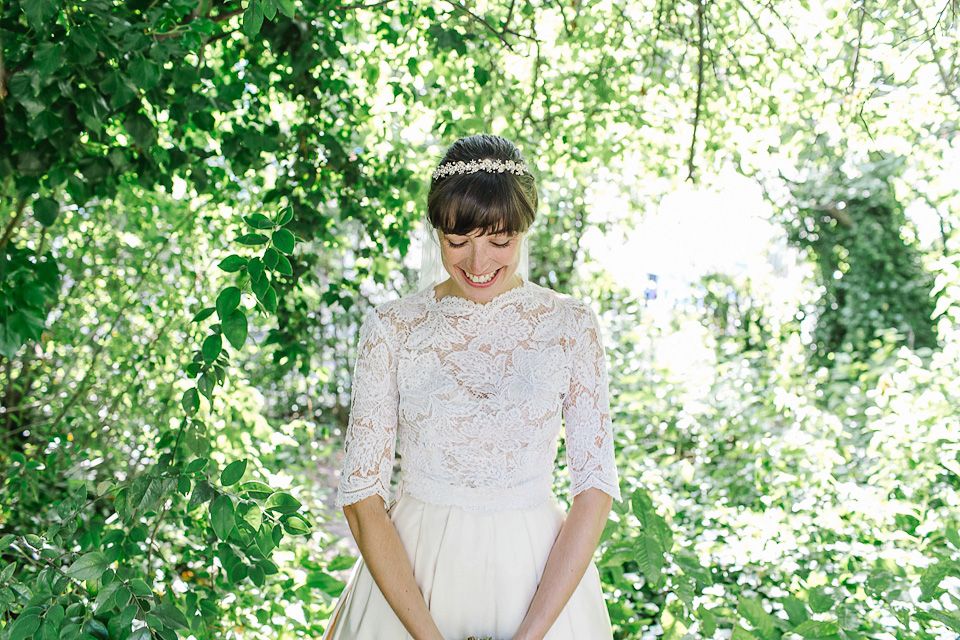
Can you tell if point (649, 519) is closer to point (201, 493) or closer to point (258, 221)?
point (201, 493)

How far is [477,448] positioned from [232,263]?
26.2 inches

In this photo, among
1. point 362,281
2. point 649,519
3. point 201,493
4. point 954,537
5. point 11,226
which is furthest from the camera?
point 362,281

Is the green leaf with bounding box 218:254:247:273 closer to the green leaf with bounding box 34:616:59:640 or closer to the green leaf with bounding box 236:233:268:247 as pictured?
the green leaf with bounding box 236:233:268:247

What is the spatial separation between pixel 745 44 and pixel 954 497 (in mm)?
1795

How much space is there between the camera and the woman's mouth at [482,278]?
1584 millimetres

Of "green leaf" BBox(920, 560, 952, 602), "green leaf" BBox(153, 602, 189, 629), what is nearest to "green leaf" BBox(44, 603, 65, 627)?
"green leaf" BBox(153, 602, 189, 629)

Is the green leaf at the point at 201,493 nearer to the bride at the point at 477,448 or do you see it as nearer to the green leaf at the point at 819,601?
the bride at the point at 477,448

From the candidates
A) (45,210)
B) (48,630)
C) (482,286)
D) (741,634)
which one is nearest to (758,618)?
(741,634)

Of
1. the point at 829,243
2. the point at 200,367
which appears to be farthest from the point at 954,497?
the point at 829,243

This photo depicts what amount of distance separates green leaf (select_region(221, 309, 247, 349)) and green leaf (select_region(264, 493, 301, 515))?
30 centimetres

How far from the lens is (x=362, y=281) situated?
2990 millimetres

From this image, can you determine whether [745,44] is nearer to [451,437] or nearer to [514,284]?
[514,284]

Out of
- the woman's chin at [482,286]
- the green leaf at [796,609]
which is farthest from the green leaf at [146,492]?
the green leaf at [796,609]

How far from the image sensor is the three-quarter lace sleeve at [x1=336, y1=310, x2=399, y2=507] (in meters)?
1.52
